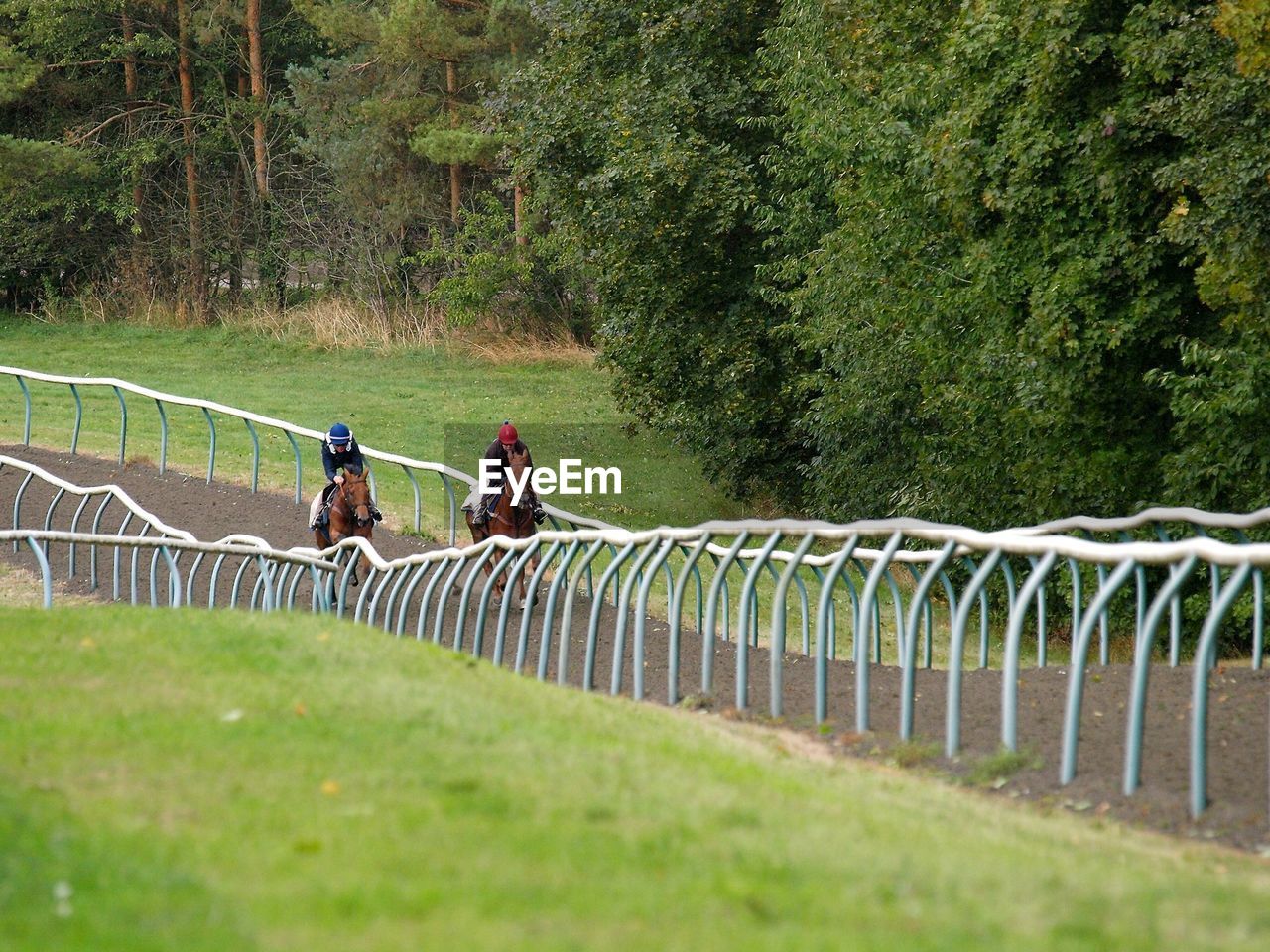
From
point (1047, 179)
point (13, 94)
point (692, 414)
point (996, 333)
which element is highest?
point (13, 94)

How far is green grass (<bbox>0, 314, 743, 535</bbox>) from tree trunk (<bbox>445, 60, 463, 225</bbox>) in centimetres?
438

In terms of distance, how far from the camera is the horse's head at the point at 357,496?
16.0 meters

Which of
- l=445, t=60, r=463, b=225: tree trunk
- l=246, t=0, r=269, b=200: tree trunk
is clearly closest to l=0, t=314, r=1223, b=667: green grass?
l=445, t=60, r=463, b=225: tree trunk

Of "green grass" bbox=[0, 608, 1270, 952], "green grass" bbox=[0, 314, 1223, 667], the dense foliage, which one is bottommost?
"green grass" bbox=[0, 314, 1223, 667]

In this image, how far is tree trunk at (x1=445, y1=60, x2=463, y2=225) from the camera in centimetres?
4108

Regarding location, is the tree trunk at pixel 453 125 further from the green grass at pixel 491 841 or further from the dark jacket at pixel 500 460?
the green grass at pixel 491 841

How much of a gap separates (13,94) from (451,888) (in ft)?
136

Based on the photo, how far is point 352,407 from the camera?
35500 millimetres

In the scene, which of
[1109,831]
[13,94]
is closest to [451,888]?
[1109,831]

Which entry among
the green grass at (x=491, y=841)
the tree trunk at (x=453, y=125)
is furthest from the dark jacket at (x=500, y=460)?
the tree trunk at (x=453, y=125)

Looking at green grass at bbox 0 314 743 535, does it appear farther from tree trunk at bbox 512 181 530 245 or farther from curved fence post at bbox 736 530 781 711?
curved fence post at bbox 736 530 781 711

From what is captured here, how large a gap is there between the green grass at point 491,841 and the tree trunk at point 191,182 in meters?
40.7

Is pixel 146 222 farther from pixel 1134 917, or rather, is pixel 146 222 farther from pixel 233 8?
pixel 1134 917

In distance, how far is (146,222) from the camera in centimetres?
4691
